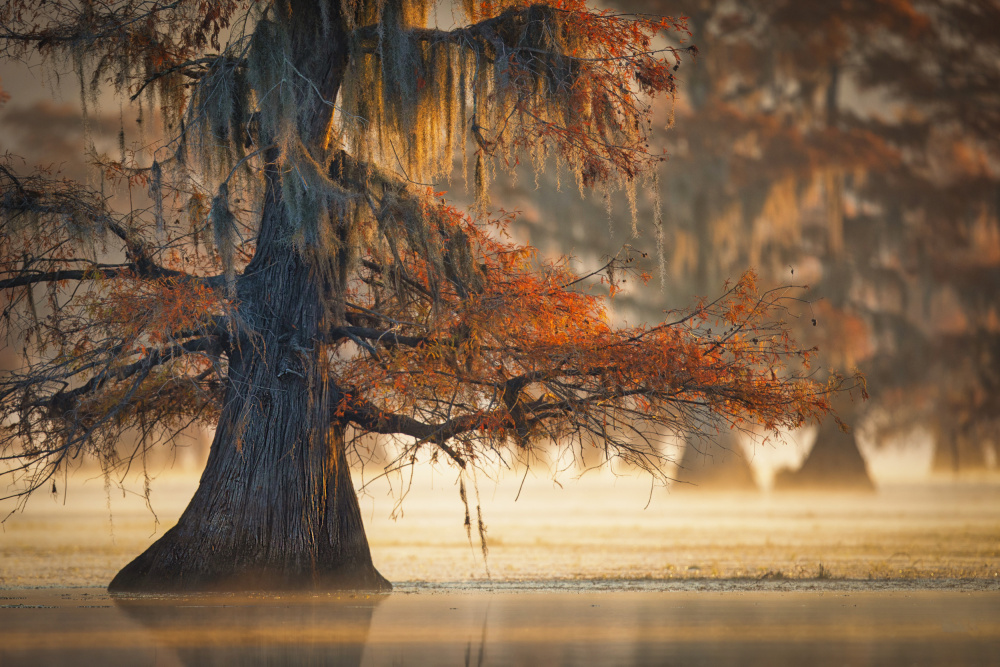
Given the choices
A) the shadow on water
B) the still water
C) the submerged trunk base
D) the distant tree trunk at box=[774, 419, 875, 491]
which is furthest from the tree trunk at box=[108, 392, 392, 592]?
the distant tree trunk at box=[774, 419, 875, 491]

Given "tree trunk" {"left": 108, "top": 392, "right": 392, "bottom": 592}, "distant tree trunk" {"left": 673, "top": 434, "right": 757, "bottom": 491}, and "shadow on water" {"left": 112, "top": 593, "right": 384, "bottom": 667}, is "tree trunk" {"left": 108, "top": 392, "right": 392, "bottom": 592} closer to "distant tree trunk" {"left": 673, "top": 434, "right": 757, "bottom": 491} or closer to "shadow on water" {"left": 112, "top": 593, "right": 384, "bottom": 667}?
"shadow on water" {"left": 112, "top": 593, "right": 384, "bottom": 667}

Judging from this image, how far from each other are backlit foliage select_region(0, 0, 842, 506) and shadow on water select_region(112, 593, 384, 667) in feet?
4.89

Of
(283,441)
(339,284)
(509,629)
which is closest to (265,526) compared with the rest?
(283,441)

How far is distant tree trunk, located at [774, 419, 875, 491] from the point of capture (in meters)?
25.5

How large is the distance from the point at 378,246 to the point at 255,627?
4.24m

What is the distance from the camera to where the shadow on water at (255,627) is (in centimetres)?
595

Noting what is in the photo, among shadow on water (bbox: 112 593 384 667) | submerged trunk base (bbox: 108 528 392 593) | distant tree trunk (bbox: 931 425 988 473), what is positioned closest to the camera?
shadow on water (bbox: 112 593 384 667)

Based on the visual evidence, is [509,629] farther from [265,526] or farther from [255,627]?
[265,526]

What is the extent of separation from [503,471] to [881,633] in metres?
4.09

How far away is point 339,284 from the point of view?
422 inches

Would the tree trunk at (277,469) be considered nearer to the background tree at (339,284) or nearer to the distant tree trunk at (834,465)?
the background tree at (339,284)

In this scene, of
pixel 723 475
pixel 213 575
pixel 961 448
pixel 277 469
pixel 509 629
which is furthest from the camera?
pixel 723 475

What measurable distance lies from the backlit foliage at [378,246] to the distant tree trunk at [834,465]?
1592 cm

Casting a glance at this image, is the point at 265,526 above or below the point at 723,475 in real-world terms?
above
